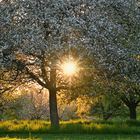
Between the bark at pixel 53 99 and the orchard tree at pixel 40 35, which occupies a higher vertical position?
the orchard tree at pixel 40 35

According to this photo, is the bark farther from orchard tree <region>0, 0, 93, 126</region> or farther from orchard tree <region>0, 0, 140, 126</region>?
orchard tree <region>0, 0, 93, 126</region>

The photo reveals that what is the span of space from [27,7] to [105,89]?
9.15 metres

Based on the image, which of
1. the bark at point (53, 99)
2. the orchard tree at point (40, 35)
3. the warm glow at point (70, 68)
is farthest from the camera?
the bark at point (53, 99)

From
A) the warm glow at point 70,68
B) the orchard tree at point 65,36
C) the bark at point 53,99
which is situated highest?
the orchard tree at point 65,36

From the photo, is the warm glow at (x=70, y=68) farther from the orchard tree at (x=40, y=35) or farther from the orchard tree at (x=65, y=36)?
the orchard tree at (x=65, y=36)

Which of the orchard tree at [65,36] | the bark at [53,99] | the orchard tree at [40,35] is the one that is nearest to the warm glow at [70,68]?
the orchard tree at [40,35]

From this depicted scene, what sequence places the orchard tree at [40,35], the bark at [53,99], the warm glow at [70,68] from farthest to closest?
1. the bark at [53,99]
2. the warm glow at [70,68]
3. the orchard tree at [40,35]

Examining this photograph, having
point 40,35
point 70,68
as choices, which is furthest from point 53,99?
point 40,35

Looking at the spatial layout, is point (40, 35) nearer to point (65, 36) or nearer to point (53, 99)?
point (65, 36)

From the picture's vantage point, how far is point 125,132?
116 ft

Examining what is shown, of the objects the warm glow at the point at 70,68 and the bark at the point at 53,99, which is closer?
the warm glow at the point at 70,68

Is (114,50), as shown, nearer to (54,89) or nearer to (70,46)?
(70,46)

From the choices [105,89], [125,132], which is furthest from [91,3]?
[125,132]

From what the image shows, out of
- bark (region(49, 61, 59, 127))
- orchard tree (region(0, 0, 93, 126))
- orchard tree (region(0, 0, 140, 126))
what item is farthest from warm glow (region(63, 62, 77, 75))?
bark (region(49, 61, 59, 127))
